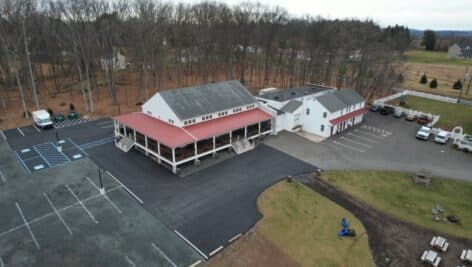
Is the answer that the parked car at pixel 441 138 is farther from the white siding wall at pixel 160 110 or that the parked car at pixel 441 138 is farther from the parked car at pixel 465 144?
the white siding wall at pixel 160 110

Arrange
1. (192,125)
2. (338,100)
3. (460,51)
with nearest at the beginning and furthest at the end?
1. (192,125)
2. (338,100)
3. (460,51)

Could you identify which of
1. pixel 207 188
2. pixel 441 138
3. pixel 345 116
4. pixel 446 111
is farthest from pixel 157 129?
pixel 446 111

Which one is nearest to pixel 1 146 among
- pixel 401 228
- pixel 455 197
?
pixel 401 228

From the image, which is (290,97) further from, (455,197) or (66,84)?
(66,84)

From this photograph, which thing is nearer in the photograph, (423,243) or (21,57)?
(423,243)

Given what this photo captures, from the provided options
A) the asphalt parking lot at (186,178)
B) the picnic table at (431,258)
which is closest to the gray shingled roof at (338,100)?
the asphalt parking lot at (186,178)

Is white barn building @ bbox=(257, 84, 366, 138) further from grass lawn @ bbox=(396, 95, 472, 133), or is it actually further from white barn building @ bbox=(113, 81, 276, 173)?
grass lawn @ bbox=(396, 95, 472, 133)

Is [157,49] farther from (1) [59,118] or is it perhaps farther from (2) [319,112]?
(2) [319,112]
